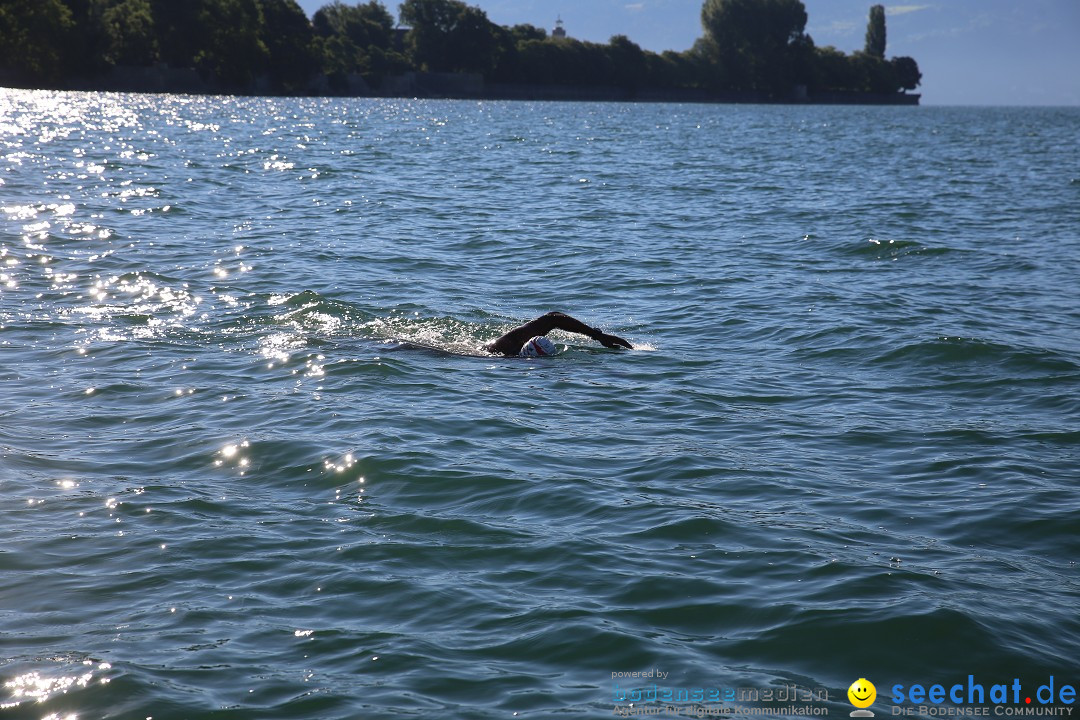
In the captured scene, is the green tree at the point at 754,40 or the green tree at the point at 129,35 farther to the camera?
the green tree at the point at 754,40

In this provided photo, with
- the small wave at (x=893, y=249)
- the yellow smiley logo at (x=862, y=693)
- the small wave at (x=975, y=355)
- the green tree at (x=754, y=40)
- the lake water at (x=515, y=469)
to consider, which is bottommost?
the yellow smiley logo at (x=862, y=693)

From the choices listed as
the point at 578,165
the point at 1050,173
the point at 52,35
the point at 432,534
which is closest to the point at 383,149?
the point at 578,165

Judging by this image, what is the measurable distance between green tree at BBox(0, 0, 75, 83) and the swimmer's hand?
9851 centimetres

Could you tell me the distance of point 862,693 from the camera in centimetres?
550

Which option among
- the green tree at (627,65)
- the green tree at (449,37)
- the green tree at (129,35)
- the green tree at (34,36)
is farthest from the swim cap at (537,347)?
the green tree at (627,65)

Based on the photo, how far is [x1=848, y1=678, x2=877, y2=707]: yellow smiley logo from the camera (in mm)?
5391

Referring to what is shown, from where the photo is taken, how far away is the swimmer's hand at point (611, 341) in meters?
12.5

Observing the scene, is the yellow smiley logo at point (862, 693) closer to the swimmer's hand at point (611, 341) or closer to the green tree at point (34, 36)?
the swimmer's hand at point (611, 341)

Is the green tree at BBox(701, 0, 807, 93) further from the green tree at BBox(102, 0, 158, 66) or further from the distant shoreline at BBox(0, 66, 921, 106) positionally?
the green tree at BBox(102, 0, 158, 66)

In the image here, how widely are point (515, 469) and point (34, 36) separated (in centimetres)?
10231

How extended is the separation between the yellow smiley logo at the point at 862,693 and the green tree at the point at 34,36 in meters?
105

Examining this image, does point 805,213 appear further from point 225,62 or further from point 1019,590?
point 225,62

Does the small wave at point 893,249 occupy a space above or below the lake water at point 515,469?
above

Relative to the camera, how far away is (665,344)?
1339cm
